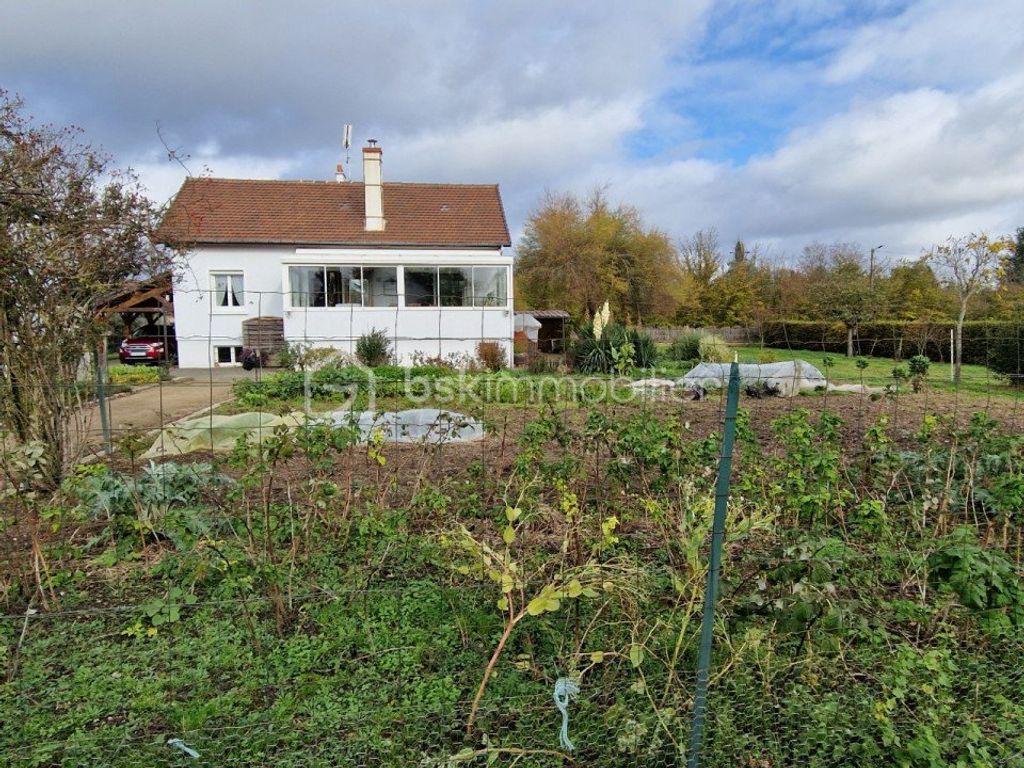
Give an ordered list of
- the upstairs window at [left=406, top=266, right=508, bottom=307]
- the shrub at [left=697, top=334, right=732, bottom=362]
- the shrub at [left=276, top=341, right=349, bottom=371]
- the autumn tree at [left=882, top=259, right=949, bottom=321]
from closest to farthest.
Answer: the shrub at [left=276, top=341, right=349, bottom=371]
the shrub at [left=697, top=334, right=732, bottom=362]
the upstairs window at [left=406, top=266, right=508, bottom=307]
the autumn tree at [left=882, top=259, right=949, bottom=321]

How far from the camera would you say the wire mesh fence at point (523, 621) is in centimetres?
195

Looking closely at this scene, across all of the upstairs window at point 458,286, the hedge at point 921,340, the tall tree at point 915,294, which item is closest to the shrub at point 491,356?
the upstairs window at point 458,286

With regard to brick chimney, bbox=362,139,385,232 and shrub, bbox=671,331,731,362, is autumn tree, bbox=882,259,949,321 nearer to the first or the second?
shrub, bbox=671,331,731,362

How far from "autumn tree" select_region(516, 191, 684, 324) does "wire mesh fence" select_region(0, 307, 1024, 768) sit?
71.2 ft

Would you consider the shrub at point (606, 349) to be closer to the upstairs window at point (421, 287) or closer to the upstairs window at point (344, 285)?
the upstairs window at point (421, 287)

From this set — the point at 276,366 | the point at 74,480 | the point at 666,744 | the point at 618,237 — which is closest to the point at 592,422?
the point at 666,744

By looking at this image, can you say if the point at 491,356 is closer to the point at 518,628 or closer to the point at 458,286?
the point at 458,286

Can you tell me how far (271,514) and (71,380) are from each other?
2.10 meters

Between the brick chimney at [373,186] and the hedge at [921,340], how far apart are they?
1268 centimetres

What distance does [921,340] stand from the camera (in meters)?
10.1

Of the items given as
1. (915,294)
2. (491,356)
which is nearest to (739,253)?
(915,294)

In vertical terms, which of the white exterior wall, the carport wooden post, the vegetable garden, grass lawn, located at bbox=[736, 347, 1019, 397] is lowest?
the vegetable garden

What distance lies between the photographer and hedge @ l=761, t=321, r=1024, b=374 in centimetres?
966

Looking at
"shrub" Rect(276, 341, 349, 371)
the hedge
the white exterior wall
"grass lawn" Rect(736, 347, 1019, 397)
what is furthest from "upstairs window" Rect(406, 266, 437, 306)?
the hedge
